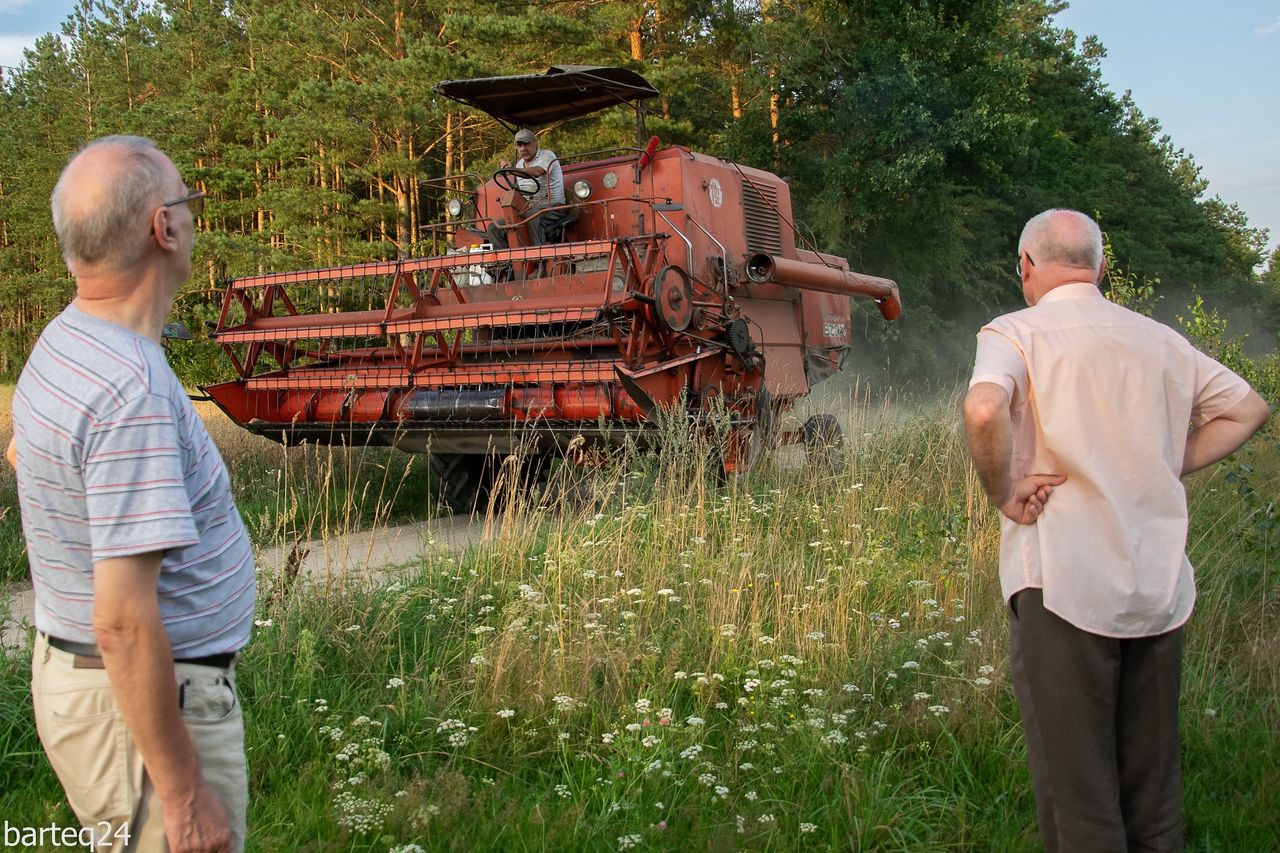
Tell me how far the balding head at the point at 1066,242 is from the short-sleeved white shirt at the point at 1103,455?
0.13 metres

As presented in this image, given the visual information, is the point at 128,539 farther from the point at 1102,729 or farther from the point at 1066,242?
the point at 1066,242

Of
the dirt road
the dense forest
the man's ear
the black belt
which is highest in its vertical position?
the dense forest

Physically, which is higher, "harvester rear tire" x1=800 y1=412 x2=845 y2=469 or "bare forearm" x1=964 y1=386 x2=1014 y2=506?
"bare forearm" x1=964 y1=386 x2=1014 y2=506

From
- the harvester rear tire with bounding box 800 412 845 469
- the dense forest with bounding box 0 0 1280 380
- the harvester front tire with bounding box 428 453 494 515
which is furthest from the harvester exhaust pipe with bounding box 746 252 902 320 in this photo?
the dense forest with bounding box 0 0 1280 380

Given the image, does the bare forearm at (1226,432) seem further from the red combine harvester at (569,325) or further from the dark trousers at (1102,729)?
the red combine harvester at (569,325)

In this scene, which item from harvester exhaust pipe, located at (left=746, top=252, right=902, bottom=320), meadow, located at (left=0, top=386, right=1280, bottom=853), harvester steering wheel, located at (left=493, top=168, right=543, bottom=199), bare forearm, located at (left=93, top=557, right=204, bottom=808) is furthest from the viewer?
harvester exhaust pipe, located at (left=746, top=252, right=902, bottom=320)

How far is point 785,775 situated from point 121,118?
116 ft

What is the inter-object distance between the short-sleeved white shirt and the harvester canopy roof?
22.4ft

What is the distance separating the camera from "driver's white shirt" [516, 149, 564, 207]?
361 inches

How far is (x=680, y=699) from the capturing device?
4.29 metres

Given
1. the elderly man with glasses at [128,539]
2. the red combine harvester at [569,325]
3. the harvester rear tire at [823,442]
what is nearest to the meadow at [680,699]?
the elderly man with glasses at [128,539]

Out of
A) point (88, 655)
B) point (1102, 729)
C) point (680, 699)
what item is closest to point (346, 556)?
point (680, 699)

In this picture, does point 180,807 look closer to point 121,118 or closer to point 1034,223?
point 1034,223

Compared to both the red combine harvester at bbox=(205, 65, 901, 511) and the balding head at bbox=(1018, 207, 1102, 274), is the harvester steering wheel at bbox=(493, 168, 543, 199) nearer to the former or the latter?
the red combine harvester at bbox=(205, 65, 901, 511)
